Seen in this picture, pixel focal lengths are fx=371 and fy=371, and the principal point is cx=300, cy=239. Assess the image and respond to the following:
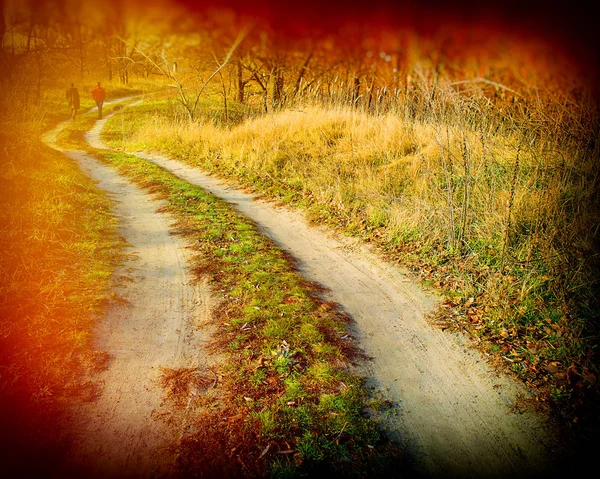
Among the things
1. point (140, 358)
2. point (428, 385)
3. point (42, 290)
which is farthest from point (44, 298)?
point (428, 385)

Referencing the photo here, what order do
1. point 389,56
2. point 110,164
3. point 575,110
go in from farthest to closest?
1. point 110,164
2. point 575,110
3. point 389,56

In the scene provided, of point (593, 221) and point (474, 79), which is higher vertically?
point (474, 79)

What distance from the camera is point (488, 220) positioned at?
511cm

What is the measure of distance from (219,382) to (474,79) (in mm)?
2791

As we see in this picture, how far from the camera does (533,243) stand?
4371 mm

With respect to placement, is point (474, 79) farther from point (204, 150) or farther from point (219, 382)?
point (204, 150)

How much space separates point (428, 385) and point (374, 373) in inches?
18.2

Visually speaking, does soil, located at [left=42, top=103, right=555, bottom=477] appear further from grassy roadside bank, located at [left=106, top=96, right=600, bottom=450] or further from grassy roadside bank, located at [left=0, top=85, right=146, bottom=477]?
grassy roadside bank, located at [left=106, top=96, right=600, bottom=450]

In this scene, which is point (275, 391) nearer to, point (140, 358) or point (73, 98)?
point (140, 358)

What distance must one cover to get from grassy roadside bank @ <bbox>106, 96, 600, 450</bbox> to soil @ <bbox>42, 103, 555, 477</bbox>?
13.7 inches

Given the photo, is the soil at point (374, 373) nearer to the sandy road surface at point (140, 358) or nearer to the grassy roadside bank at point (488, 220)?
the sandy road surface at point (140, 358)

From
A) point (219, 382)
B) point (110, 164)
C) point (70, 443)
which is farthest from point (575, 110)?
point (110, 164)

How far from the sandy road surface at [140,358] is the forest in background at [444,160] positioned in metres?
2.37

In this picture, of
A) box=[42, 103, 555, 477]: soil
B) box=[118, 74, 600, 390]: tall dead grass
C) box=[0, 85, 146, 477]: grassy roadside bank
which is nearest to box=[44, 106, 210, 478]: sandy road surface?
box=[42, 103, 555, 477]: soil
